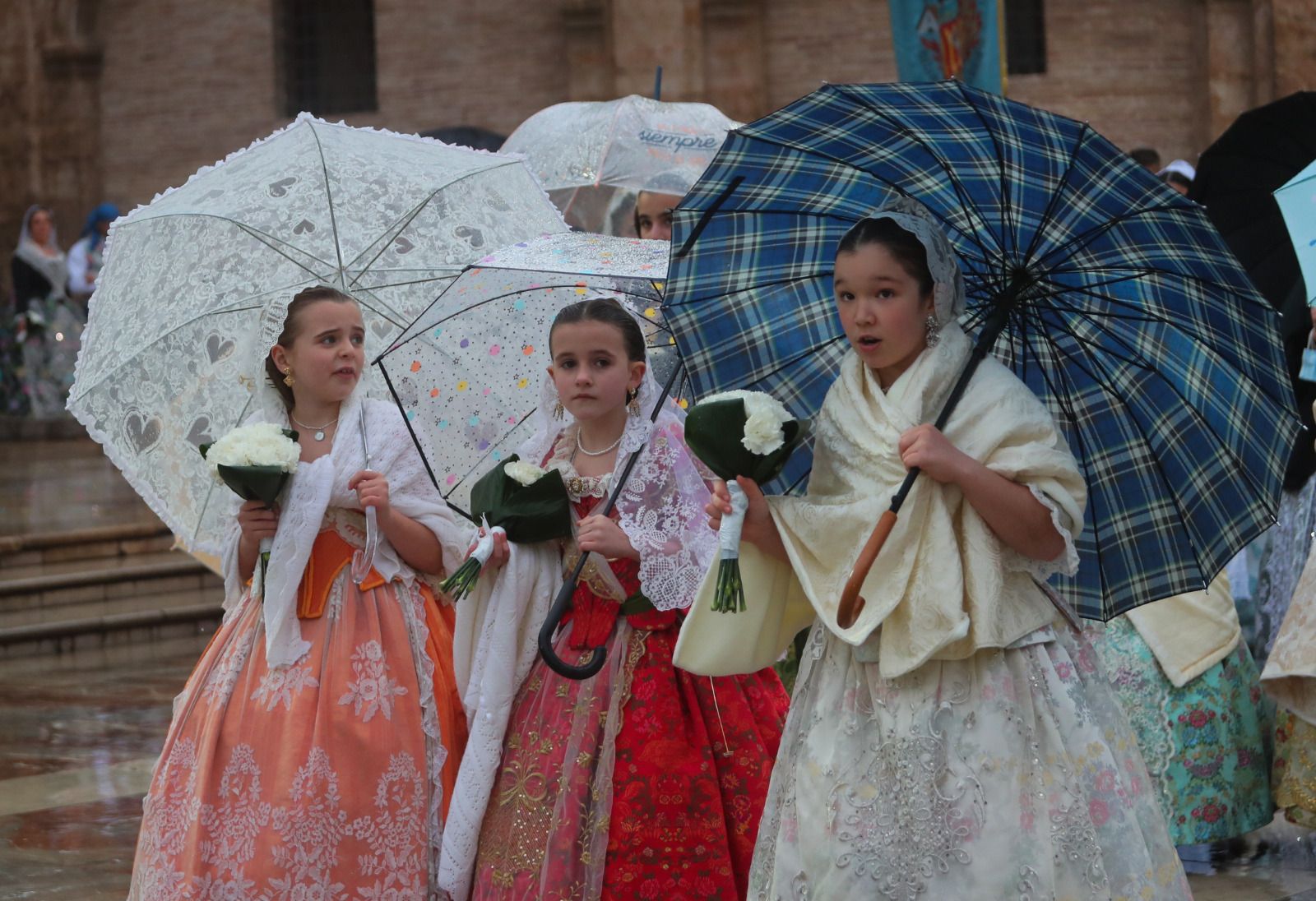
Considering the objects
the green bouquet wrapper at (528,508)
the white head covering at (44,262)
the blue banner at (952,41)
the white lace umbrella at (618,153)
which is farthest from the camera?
the white head covering at (44,262)

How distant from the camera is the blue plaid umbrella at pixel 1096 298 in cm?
363

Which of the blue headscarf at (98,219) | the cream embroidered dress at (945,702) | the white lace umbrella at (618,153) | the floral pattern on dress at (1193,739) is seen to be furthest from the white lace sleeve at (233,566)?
the blue headscarf at (98,219)

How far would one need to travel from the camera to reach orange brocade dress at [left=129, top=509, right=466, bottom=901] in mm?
4531

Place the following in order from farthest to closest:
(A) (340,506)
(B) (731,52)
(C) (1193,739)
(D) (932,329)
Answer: (B) (731,52)
(C) (1193,739)
(A) (340,506)
(D) (932,329)

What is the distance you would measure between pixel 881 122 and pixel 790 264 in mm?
395

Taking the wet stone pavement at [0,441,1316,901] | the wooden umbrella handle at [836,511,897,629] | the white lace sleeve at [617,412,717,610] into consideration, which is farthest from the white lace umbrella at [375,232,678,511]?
the wet stone pavement at [0,441,1316,901]

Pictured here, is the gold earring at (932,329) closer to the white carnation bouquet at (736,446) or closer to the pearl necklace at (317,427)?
the white carnation bouquet at (736,446)

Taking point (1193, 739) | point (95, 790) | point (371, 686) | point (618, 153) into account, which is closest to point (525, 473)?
point (371, 686)

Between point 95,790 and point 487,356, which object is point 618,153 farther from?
point 95,790

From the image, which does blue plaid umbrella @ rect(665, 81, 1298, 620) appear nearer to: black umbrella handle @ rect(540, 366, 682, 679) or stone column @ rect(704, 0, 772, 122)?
black umbrella handle @ rect(540, 366, 682, 679)

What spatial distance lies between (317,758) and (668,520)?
102cm

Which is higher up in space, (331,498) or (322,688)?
(331,498)

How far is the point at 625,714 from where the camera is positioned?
4438 mm

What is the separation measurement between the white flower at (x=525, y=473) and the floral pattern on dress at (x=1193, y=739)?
2.09 m
